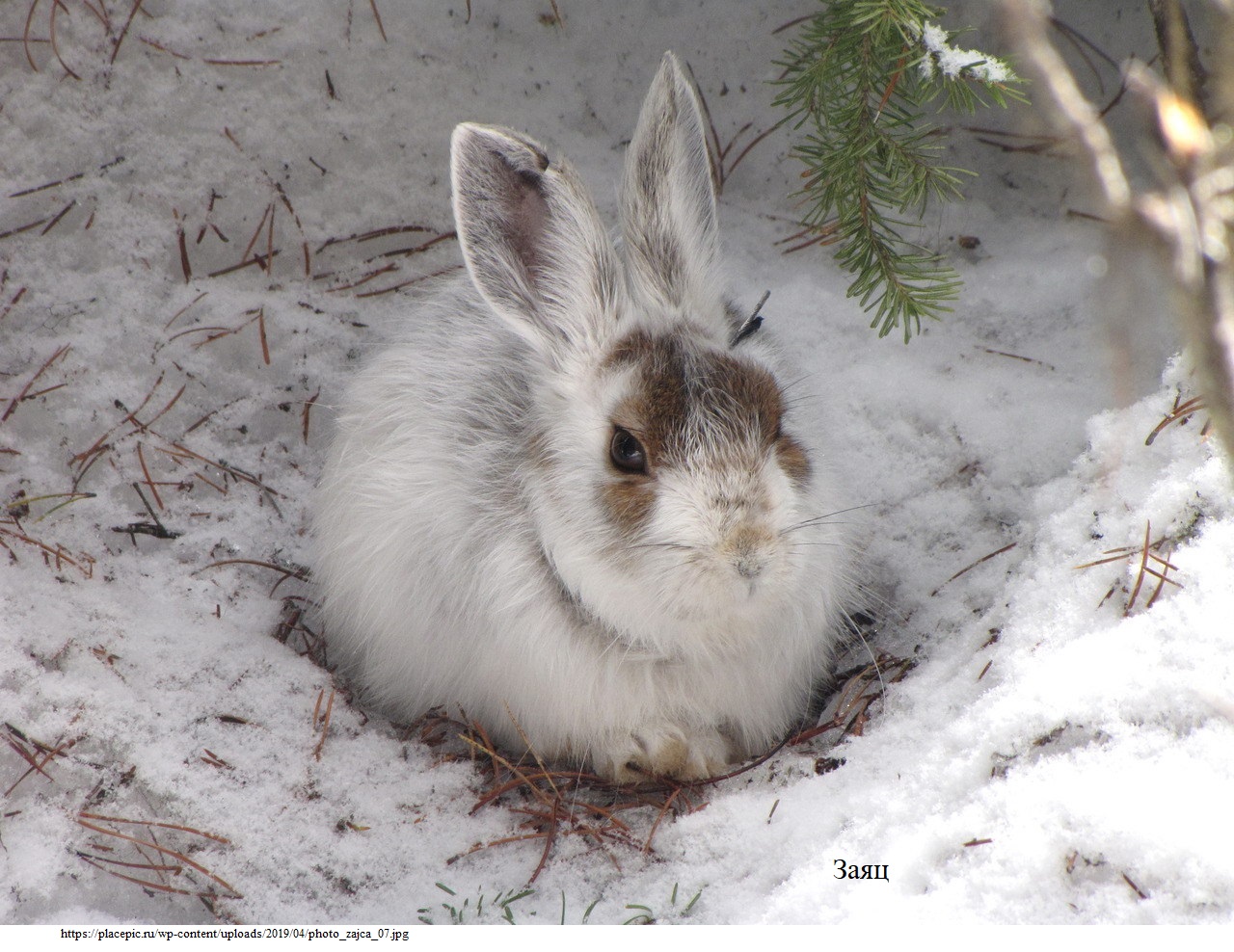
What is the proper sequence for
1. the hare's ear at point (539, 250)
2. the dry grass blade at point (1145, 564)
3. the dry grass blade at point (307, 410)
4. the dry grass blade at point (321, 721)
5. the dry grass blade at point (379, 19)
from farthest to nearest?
the dry grass blade at point (379, 19)
the dry grass blade at point (307, 410)
the dry grass blade at point (321, 721)
the hare's ear at point (539, 250)
the dry grass blade at point (1145, 564)

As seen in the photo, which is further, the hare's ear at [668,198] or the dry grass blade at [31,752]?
the hare's ear at [668,198]

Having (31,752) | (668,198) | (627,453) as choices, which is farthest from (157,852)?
(668,198)

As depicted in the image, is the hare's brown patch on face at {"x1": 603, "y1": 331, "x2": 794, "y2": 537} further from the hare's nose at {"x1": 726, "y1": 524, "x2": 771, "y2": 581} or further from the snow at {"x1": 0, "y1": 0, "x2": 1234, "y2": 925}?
the snow at {"x1": 0, "y1": 0, "x2": 1234, "y2": 925}

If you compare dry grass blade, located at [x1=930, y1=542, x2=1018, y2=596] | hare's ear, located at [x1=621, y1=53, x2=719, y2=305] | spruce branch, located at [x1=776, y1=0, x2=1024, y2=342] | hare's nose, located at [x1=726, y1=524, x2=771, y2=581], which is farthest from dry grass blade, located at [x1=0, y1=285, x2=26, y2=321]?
dry grass blade, located at [x1=930, y1=542, x2=1018, y2=596]

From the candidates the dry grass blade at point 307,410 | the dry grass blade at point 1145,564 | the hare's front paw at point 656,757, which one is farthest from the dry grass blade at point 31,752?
the dry grass blade at point 1145,564

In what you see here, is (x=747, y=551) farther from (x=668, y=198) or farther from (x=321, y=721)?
(x=321, y=721)

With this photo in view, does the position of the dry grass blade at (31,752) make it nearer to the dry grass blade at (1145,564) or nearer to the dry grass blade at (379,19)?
the dry grass blade at (1145,564)

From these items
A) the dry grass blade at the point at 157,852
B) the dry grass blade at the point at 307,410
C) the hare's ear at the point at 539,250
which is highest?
the hare's ear at the point at 539,250
